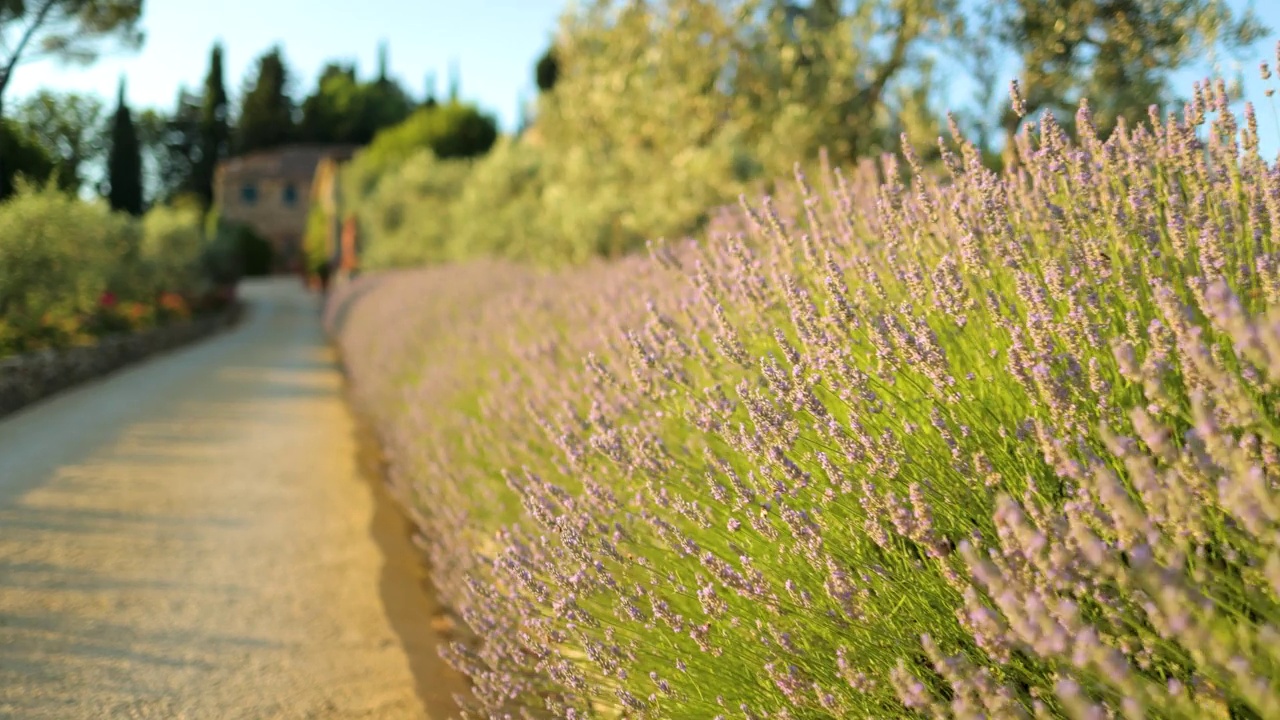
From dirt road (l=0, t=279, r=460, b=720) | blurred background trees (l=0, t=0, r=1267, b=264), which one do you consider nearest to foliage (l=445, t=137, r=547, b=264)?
blurred background trees (l=0, t=0, r=1267, b=264)

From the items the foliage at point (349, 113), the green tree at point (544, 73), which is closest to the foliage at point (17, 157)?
the green tree at point (544, 73)

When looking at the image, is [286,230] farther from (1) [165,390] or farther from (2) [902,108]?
(2) [902,108]

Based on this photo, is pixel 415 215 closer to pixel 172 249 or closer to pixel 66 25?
pixel 172 249

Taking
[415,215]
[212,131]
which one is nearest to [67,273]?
[415,215]

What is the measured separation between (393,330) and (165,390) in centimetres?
371

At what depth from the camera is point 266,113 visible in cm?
5875

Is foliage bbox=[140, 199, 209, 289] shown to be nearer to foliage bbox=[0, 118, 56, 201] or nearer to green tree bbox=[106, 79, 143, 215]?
green tree bbox=[106, 79, 143, 215]

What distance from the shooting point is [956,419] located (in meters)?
2.07

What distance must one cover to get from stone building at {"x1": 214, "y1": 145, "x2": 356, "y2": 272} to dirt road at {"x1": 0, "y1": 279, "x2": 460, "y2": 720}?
45978 mm

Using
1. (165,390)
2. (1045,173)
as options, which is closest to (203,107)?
(165,390)

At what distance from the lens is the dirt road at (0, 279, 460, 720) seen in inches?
133

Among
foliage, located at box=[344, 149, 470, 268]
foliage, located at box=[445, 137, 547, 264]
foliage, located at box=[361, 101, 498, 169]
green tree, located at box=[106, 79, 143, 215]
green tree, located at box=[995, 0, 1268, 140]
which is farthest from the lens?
foliage, located at box=[361, 101, 498, 169]

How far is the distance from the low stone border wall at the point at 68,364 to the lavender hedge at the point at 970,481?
7.61 metres

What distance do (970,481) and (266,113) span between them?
6433 cm
